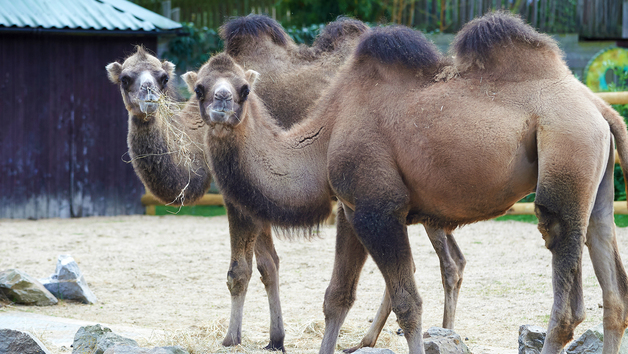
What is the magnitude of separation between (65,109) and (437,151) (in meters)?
10.6

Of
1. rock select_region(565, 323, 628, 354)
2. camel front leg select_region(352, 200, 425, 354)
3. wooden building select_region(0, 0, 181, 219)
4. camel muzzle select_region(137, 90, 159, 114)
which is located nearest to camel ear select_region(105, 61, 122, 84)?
camel muzzle select_region(137, 90, 159, 114)

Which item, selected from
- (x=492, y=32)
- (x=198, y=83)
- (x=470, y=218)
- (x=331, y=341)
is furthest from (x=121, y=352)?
(x=492, y=32)

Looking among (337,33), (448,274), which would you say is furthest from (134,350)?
(337,33)

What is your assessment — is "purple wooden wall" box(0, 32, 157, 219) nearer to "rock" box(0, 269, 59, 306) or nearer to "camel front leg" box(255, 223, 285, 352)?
"rock" box(0, 269, 59, 306)

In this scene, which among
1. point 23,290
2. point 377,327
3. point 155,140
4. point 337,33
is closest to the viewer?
point 377,327

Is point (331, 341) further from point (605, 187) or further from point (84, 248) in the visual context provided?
point (84, 248)

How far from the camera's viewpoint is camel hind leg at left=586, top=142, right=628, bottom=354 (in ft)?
13.3

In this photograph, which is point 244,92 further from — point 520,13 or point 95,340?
point 520,13

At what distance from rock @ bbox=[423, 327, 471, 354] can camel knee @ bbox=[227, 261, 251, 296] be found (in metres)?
1.66

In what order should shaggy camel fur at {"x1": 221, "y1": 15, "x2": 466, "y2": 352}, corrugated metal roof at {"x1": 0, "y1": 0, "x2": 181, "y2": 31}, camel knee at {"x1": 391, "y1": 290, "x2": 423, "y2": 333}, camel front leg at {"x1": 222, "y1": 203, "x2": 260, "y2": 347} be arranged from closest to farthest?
camel knee at {"x1": 391, "y1": 290, "x2": 423, "y2": 333} → camel front leg at {"x1": 222, "y1": 203, "x2": 260, "y2": 347} → shaggy camel fur at {"x1": 221, "y1": 15, "x2": 466, "y2": 352} → corrugated metal roof at {"x1": 0, "y1": 0, "x2": 181, "y2": 31}

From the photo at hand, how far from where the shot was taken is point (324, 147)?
4.49 m

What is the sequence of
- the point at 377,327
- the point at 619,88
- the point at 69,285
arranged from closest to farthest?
the point at 377,327 → the point at 69,285 → the point at 619,88

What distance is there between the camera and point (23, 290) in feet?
21.9

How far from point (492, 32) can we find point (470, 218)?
114cm
